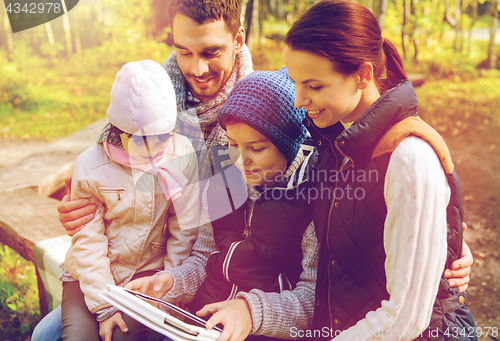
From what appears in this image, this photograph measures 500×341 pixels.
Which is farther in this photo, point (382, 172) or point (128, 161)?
point (128, 161)

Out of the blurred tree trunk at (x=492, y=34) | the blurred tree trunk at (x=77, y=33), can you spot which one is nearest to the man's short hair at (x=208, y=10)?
the blurred tree trunk at (x=492, y=34)

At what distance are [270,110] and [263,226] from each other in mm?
484

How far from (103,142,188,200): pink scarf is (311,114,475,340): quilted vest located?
687 mm

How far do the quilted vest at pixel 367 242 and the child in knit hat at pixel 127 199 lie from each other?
71 centimetres

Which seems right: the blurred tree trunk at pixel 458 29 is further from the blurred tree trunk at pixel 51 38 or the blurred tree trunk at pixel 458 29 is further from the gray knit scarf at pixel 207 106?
the blurred tree trunk at pixel 51 38

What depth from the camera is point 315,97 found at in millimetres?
1359

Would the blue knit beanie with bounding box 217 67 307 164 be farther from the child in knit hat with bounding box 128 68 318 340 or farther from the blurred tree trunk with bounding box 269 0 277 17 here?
the blurred tree trunk with bounding box 269 0 277 17

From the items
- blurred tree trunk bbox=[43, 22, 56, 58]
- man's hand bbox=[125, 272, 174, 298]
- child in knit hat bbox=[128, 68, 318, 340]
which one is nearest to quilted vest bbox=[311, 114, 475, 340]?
child in knit hat bbox=[128, 68, 318, 340]

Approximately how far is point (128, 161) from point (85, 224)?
1.16ft

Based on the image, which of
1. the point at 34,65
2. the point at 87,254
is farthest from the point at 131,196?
the point at 34,65

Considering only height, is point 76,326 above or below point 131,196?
below

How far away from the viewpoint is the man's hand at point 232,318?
53.4 inches

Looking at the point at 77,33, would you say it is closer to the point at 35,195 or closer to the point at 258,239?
the point at 35,195

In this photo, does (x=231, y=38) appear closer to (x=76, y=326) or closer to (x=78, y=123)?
(x=76, y=326)
